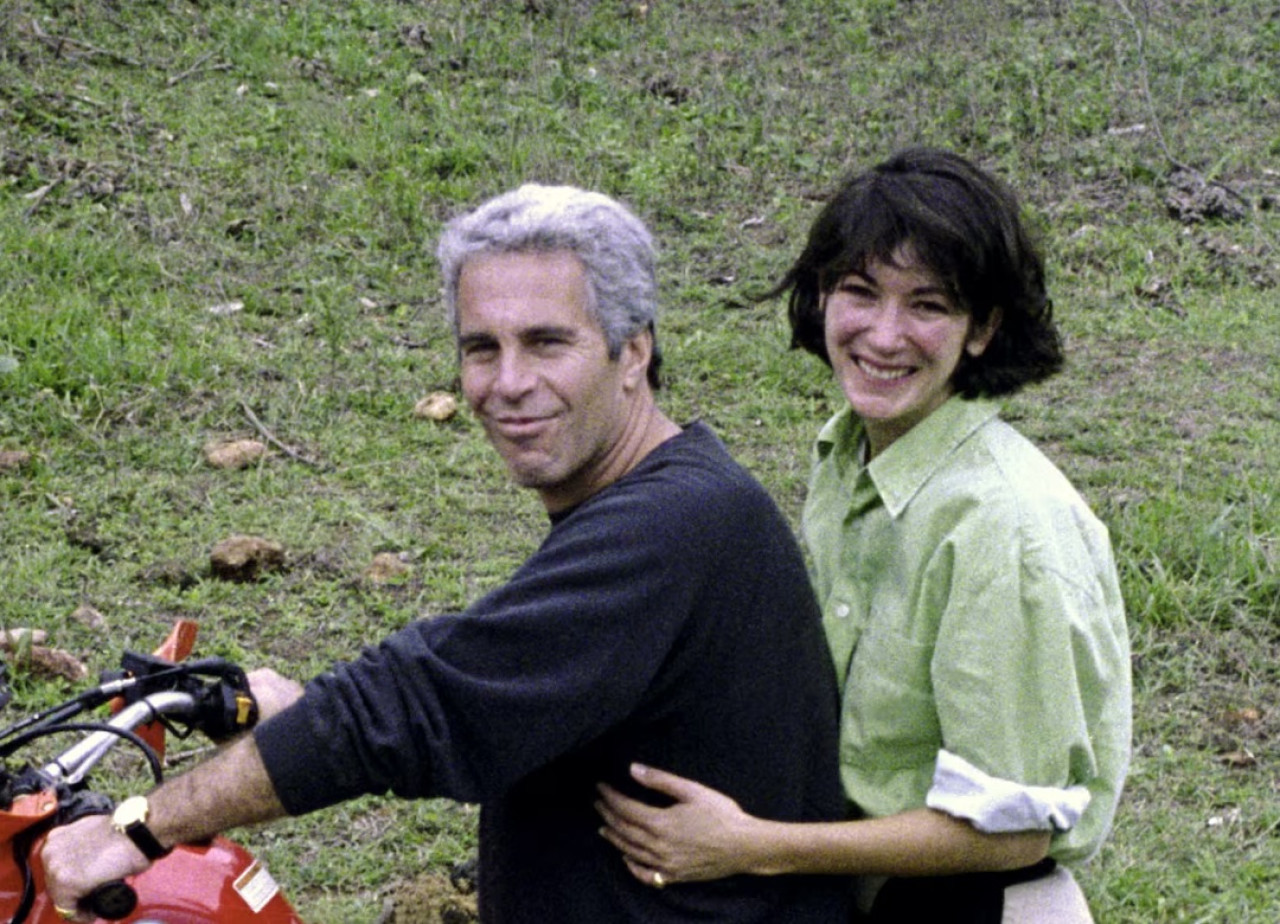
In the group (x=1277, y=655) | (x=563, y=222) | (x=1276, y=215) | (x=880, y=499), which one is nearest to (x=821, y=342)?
(x=880, y=499)

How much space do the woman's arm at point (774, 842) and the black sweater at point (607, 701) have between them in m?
0.04

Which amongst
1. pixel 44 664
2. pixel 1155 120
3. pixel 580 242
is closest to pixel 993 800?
pixel 580 242

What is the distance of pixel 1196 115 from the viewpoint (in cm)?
988

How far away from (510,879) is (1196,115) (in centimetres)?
832

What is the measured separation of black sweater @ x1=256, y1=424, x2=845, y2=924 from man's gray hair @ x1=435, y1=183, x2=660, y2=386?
208 mm

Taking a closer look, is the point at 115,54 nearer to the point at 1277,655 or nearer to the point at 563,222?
the point at 1277,655

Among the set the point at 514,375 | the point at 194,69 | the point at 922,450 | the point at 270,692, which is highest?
the point at 194,69

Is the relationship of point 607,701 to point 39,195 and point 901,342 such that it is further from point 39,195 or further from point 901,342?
point 39,195

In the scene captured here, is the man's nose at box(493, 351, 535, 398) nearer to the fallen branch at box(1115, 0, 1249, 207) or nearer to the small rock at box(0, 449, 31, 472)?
the small rock at box(0, 449, 31, 472)

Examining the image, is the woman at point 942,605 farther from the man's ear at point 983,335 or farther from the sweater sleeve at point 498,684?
the sweater sleeve at point 498,684

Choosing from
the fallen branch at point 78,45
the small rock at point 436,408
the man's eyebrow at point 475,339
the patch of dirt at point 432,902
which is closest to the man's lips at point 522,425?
the man's eyebrow at point 475,339

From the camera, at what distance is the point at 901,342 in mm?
2838

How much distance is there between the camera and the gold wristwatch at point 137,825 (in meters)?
2.30

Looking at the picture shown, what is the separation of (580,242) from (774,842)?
35.7 inches
